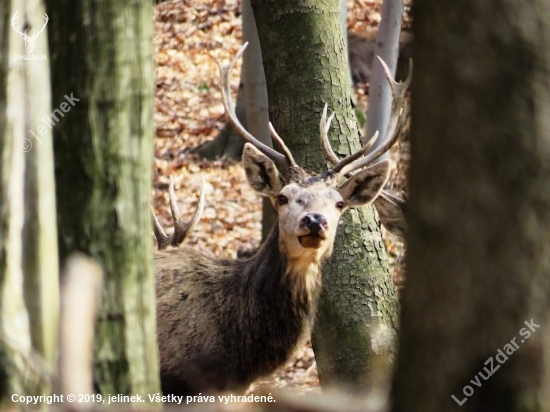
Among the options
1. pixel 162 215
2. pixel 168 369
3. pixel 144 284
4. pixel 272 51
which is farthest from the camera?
pixel 162 215

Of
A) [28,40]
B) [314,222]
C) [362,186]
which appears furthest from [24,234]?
[362,186]

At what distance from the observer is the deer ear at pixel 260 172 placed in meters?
7.18

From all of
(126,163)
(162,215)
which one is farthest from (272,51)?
(162,215)

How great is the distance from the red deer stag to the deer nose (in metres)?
0.03

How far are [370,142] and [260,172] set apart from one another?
919 mm

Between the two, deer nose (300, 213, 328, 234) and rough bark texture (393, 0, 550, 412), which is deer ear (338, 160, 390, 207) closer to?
deer nose (300, 213, 328, 234)

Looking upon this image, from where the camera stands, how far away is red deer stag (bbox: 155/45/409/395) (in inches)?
271

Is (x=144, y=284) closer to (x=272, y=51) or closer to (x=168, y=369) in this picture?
(x=168, y=369)

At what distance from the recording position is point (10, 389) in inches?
139

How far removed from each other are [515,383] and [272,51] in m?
5.28

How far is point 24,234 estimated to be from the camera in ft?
11.6

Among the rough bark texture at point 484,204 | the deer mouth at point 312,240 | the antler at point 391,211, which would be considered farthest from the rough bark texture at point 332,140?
the rough bark texture at point 484,204

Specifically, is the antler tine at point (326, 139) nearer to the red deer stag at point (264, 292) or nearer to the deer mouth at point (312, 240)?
the red deer stag at point (264, 292)

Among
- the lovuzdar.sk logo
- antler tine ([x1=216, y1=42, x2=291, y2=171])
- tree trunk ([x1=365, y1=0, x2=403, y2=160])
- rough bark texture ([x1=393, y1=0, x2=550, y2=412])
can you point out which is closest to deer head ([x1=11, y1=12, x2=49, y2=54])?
the lovuzdar.sk logo
